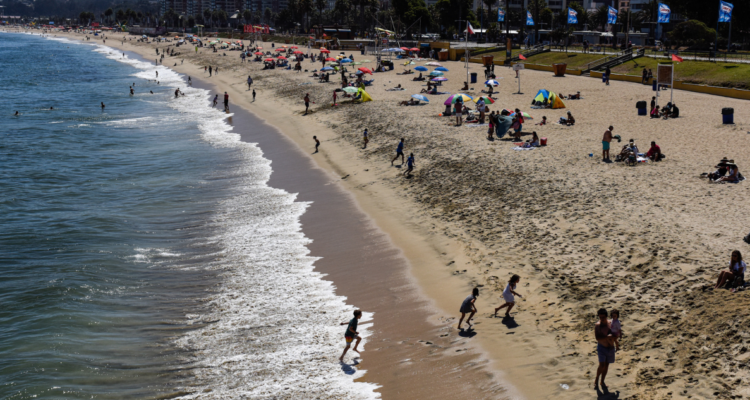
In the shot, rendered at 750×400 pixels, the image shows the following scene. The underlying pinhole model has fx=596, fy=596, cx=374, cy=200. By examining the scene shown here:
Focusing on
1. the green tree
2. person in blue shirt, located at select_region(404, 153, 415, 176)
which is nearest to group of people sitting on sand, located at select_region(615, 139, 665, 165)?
person in blue shirt, located at select_region(404, 153, 415, 176)

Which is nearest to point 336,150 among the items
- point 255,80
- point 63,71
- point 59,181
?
point 59,181

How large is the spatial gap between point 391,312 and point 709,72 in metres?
40.3

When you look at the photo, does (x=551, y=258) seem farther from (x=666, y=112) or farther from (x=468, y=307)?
(x=666, y=112)

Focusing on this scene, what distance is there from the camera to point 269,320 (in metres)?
14.8

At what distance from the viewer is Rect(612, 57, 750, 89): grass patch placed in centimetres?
4062

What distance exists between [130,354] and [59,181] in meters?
19.2

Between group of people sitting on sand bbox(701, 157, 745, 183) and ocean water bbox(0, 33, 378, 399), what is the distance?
1289 centimetres

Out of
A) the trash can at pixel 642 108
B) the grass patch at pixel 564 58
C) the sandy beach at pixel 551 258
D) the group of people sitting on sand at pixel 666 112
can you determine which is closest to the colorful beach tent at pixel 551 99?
the trash can at pixel 642 108

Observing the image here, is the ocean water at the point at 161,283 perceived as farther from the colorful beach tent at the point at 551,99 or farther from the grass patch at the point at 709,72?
the grass patch at the point at 709,72

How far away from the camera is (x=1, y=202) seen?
85.0 ft

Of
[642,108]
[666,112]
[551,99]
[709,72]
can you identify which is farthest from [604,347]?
[709,72]

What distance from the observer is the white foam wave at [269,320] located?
39.5ft

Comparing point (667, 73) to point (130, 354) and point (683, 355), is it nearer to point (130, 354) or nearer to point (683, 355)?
point (683, 355)

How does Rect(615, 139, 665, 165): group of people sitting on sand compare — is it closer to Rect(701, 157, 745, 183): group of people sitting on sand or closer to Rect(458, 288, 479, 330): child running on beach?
Rect(701, 157, 745, 183): group of people sitting on sand
